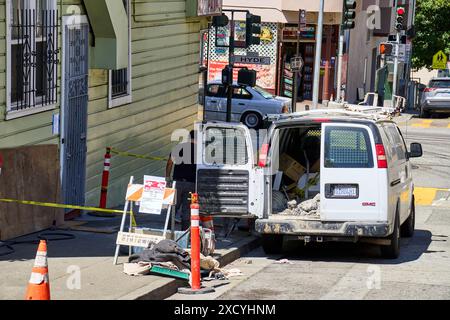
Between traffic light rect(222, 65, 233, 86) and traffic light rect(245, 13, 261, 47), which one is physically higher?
traffic light rect(245, 13, 261, 47)

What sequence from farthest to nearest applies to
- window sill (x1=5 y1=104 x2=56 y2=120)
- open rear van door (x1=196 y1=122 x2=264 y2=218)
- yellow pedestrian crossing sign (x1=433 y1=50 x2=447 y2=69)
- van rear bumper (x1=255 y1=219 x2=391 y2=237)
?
yellow pedestrian crossing sign (x1=433 y1=50 x2=447 y2=69), open rear van door (x1=196 y1=122 x2=264 y2=218), window sill (x1=5 y1=104 x2=56 y2=120), van rear bumper (x1=255 y1=219 x2=391 y2=237)

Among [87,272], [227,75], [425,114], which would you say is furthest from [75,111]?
[425,114]

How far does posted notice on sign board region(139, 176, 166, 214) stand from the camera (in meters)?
12.0

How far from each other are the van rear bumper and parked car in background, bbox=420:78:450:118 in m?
30.4

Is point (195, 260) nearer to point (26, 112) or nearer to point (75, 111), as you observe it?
point (26, 112)

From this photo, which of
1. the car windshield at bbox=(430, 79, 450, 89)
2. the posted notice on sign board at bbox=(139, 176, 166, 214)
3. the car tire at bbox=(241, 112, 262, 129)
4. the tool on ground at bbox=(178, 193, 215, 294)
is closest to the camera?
the tool on ground at bbox=(178, 193, 215, 294)

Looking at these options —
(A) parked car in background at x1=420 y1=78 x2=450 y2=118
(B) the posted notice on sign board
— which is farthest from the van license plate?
(A) parked car in background at x1=420 y1=78 x2=450 y2=118

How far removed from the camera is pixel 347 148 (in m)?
13.0

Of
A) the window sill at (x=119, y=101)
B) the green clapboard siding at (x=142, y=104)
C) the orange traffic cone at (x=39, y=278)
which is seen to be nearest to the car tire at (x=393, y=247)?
the green clapboard siding at (x=142, y=104)

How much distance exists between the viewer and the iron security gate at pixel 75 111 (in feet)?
49.5

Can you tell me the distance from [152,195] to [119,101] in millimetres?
5669

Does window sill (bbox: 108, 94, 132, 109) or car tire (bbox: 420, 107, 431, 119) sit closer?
window sill (bbox: 108, 94, 132, 109)

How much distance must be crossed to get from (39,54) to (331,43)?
101 feet

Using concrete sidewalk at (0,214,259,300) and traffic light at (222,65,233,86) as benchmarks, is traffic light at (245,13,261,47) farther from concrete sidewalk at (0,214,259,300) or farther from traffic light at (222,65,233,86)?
concrete sidewalk at (0,214,259,300)
